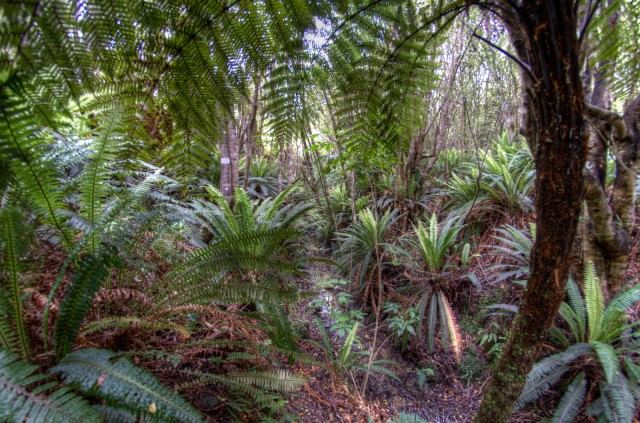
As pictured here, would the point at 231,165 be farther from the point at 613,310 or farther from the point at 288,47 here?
the point at 613,310

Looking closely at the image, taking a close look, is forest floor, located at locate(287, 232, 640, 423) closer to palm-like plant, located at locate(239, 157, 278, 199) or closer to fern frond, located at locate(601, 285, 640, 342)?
fern frond, located at locate(601, 285, 640, 342)

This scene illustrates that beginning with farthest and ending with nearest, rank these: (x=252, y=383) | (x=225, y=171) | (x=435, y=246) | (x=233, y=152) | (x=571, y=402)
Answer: (x=225, y=171), (x=233, y=152), (x=435, y=246), (x=571, y=402), (x=252, y=383)

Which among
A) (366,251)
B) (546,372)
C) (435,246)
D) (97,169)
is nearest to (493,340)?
(546,372)

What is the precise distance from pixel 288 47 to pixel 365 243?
2.54 meters

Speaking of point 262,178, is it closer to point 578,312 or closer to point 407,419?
point 407,419

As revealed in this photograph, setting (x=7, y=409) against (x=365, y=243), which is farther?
(x=365, y=243)

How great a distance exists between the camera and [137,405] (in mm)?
738

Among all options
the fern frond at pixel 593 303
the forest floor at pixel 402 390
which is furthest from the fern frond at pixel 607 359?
the forest floor at pixel 402 390

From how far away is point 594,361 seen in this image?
1.75 meters

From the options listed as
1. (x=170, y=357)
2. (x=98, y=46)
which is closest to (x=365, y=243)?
(x=170, y=357)

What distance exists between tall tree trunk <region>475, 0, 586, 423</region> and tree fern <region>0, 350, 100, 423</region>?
1078 mm

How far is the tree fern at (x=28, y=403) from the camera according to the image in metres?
0.60

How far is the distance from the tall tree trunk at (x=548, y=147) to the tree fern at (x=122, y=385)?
36.3 inches

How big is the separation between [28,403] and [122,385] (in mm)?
169
